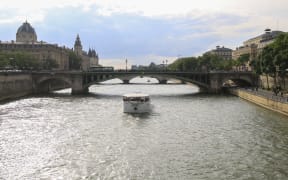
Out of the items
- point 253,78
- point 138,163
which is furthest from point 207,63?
point 138,163

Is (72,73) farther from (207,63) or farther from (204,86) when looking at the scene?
(207,63)

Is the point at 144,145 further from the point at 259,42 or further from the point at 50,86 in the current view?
the point at 259,42

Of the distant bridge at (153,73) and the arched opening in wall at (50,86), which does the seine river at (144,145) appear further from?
the arched opening in wall at (50,86)

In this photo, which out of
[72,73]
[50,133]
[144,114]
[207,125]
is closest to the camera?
[50,133]

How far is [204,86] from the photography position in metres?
101

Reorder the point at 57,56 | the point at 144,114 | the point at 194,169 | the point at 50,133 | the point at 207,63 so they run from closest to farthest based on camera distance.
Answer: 1. the point at 194,169
2. the point at 50,133
3. the point at 144,114
4. the point at 207,63
5. the point at 57,56

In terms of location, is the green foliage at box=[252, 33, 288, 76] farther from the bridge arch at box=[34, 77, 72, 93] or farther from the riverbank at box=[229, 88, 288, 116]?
the bridge arch at box=[34, 77, 72, 93]

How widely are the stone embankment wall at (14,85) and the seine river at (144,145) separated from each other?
2397 centimetres

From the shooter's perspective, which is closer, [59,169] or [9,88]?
[59,169]

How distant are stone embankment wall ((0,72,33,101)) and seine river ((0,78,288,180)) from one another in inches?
944

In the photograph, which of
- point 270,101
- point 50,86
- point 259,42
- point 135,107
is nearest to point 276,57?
point 270,101

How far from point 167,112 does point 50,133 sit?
21245 mm

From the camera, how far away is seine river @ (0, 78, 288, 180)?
27594mm

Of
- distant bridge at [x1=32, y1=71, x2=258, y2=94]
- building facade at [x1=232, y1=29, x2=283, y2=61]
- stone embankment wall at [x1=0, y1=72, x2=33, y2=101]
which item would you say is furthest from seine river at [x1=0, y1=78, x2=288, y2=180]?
building facade at [x1=232, y1=29, x2=283, y2=61]
